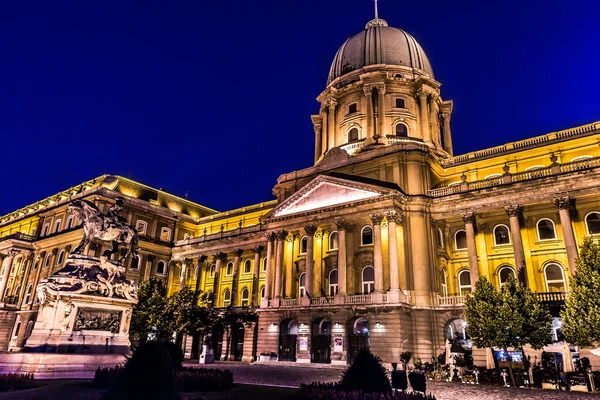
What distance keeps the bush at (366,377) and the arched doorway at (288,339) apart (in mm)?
26526

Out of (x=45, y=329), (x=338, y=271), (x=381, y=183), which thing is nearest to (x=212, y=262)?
(x=338, y=271)

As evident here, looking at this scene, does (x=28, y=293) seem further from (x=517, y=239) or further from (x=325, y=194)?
(x=517, y=239)

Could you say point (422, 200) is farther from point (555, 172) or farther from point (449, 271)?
point (555, 172)

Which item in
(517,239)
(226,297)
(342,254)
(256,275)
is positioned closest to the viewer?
(517,239)

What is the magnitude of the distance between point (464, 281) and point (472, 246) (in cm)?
452

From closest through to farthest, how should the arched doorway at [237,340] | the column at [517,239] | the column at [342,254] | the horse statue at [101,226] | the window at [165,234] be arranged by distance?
1. the horse statue at [101,226]
2. the column at [517,239]
3. the column at [342,254]
4. the arched doorway at [237,340]
5. the window at [165,234]

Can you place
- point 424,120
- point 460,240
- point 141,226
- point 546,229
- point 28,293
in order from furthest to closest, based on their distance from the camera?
point 141,226, point 28,293, point 424,120, point 460,240, point 546,229

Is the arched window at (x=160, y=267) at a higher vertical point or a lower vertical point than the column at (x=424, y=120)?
lower

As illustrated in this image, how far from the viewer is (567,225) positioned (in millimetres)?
30250

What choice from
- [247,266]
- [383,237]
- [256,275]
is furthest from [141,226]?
[383,237]

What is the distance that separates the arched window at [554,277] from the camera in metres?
32.4

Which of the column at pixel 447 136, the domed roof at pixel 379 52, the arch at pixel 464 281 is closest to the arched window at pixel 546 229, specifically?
the arch at pixel 464 281

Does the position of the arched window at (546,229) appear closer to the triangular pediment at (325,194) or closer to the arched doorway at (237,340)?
the triangular pediment at (325,194)

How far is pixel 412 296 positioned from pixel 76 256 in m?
24.6
